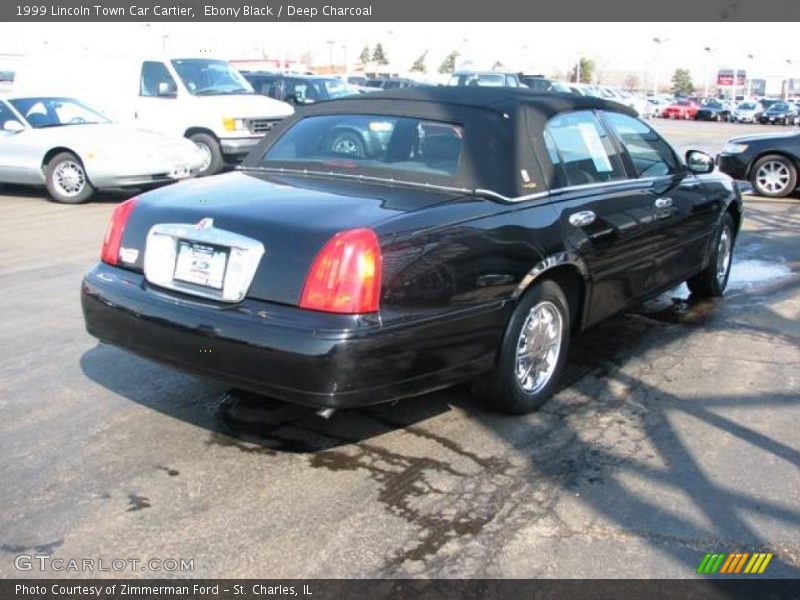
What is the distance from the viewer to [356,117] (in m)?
4.65

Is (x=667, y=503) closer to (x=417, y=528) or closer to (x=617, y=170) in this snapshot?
(x=417, y=528)

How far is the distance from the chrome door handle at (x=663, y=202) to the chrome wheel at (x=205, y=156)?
28.4 ft

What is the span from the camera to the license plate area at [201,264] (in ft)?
11.4

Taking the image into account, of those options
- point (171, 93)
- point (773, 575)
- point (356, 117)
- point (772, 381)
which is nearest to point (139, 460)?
point (356, 117)

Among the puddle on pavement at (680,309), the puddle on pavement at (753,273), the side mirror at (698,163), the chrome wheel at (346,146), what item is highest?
the chrome wheel at (346,146)

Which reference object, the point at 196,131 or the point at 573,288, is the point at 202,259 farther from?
the point at 196,131

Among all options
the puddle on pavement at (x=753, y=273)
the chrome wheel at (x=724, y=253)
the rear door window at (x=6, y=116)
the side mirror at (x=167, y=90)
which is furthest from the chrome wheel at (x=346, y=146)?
the side mirror at (x=167, y=90)

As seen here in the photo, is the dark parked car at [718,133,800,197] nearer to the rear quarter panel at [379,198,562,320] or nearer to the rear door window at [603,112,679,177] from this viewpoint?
the rear door window at [603,112,679,177]

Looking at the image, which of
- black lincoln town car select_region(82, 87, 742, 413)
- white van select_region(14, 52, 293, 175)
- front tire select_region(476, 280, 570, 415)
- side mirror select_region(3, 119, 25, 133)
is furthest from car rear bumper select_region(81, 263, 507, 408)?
white van select_region(14, 52, 293, 175)

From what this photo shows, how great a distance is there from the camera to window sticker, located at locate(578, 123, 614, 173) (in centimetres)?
479

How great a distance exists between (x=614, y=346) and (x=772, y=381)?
0.99 m

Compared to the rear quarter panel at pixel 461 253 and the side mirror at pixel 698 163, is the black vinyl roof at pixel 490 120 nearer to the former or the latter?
the rear quarter panel at pixel 461 253

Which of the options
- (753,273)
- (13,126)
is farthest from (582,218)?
(13,126)

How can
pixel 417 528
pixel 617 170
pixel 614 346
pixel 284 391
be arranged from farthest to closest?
pixel 614 346 → pixel 617 170 → pixel 284 391 → pixel 417 528
